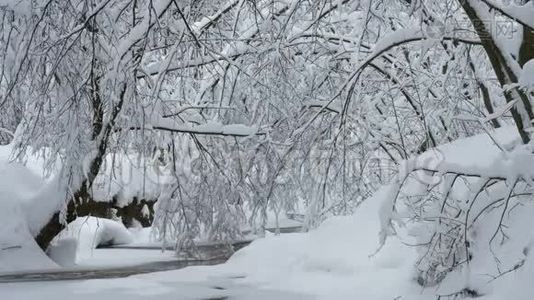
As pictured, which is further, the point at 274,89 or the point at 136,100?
the point at 274,89

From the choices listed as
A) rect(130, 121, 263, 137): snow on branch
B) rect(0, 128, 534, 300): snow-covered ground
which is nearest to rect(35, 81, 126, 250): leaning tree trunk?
rect(130, 121, 263, 137): snow on branch

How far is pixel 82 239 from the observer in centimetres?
1506

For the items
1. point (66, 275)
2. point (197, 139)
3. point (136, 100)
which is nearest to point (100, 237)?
point (66, 275)

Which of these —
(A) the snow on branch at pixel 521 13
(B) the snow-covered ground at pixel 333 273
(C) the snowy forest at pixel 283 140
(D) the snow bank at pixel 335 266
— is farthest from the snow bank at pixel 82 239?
(A) the snow on branch at pixel 521 13

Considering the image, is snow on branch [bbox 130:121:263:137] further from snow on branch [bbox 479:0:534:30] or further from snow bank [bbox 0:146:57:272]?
snow on branch [bbox 479:0:534:30]

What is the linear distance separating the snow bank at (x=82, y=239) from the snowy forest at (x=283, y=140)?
6 cm

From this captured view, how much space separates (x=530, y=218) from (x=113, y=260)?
9351 mm

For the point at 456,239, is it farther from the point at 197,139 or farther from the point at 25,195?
the point at 25,195

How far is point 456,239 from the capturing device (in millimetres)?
4980

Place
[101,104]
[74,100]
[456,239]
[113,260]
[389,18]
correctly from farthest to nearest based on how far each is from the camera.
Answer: [113,260] < [389,18] < [101,104] < [74,100] < [456,239]

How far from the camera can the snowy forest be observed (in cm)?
492

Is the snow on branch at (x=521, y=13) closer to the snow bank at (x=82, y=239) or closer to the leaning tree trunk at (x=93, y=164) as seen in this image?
the leaning tree trunk at (x=93, y=164)

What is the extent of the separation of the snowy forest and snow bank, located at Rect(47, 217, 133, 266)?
0.19 feet

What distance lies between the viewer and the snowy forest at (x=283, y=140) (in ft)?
16.1
